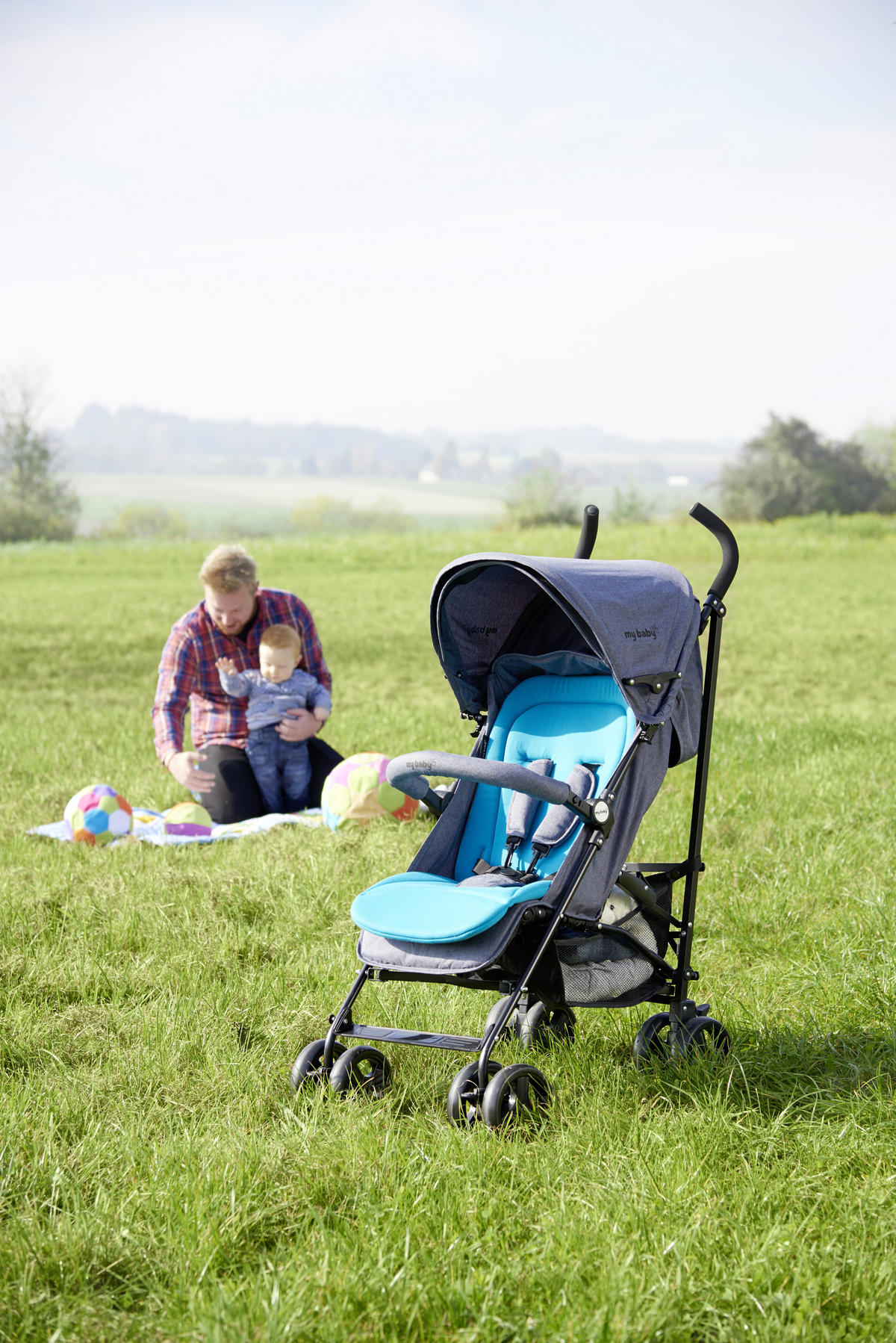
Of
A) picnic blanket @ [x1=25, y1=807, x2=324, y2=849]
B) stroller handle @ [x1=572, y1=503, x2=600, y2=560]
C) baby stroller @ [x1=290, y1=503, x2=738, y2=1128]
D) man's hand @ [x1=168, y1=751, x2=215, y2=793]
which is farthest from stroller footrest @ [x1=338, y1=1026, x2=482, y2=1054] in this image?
man's hand @ [x1=168, y1=751, x2=215, y2=793]

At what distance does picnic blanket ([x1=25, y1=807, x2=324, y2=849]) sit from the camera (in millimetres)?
6176

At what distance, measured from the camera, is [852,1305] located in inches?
97.3

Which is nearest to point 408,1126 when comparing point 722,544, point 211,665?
point 722,544

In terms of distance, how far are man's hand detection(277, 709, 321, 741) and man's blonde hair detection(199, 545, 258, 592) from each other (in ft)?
2.54

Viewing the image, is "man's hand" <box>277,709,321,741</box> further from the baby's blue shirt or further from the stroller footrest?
the stroller footrest

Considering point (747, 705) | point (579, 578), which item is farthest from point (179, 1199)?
point (747, 705)

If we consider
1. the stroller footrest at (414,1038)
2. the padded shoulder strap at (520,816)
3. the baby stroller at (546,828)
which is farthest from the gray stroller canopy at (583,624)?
the stroller footrest at (414,1038)

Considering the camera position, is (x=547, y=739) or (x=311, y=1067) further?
(x=547, y=739)

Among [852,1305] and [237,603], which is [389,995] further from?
[237,603]

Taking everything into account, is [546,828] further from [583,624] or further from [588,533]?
[588,533]

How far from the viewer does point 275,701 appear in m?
6.86

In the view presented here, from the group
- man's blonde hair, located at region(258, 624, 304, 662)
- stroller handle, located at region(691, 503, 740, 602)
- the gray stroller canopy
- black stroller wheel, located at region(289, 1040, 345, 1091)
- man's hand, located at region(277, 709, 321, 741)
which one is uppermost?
stroller handle, located at region(691, 503, 740, 602)

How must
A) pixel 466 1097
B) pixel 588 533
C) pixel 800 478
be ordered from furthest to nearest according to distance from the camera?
pixel 800 478 < pixel 588 533 < pixel 466 1097

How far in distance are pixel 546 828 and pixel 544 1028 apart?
639mm
